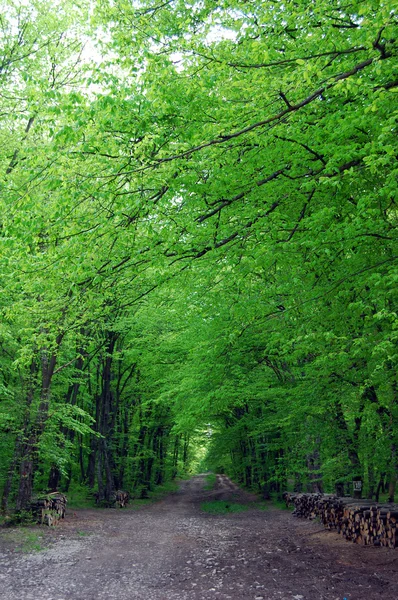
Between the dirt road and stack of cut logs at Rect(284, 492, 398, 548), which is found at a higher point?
stack of cut logs at Rect(284, 492, 398, 548)

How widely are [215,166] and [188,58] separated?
1504 millimetres

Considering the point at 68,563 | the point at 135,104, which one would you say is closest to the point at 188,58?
the point at 135,104

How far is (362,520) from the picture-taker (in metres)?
10.8

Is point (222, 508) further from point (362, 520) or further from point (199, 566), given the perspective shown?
point (199, 566)

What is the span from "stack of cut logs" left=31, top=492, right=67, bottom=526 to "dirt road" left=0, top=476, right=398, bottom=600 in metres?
0.67

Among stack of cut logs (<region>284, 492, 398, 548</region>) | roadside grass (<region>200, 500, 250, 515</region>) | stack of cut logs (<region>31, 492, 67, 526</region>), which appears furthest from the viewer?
roadside grass (<region>200, 500, 250, 515</region>)

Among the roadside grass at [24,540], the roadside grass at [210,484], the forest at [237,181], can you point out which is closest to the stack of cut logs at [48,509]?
the roadside grass at [24,540]

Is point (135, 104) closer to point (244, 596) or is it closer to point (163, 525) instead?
point (244, 596)

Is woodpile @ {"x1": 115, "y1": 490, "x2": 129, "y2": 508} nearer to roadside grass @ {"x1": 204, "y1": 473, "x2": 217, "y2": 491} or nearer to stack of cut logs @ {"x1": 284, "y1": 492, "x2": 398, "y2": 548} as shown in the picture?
stack of cut logs @ {"x1": 284, "y1": 492, "x2": 398, "y2": 548}

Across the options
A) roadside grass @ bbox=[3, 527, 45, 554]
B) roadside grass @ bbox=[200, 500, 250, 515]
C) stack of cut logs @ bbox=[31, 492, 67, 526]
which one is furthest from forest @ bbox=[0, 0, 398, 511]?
roadside grass @ bbox=[200, 500, 250, 515]

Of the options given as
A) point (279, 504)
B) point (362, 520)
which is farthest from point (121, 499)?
point (362, 520)

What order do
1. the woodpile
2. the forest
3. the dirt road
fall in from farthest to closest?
the woodpile, the dirt road, the forest

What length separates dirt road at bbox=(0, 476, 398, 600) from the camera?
23.4 feet

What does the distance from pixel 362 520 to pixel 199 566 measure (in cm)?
416
